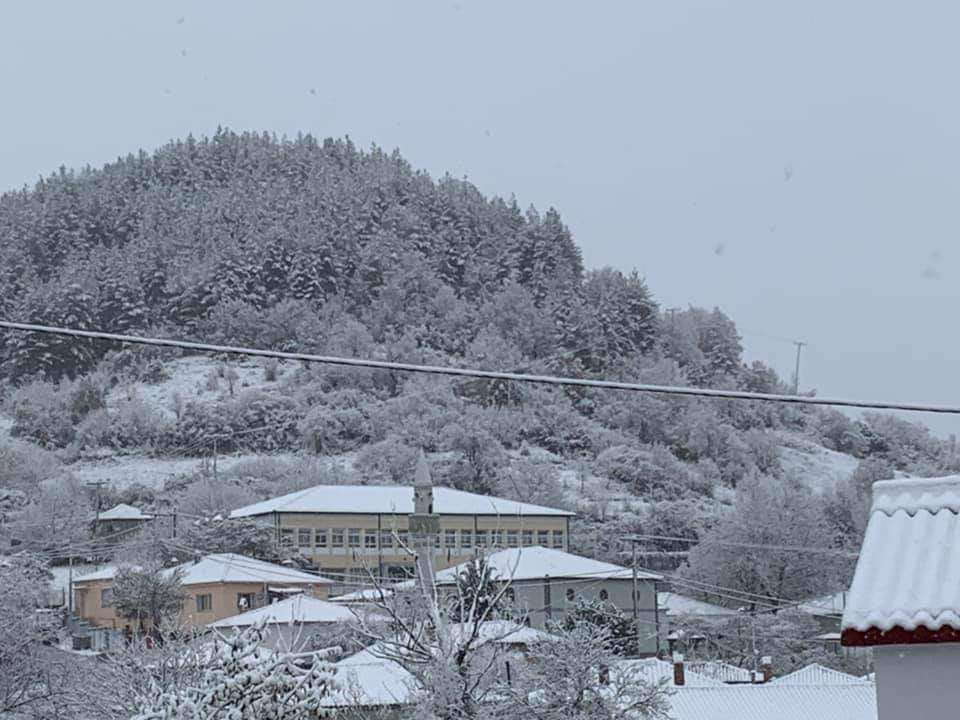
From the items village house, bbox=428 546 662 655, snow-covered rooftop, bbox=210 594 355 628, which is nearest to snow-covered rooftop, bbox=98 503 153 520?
village house, bbox=428 546 662 655

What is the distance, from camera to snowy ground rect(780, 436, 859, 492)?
336ft

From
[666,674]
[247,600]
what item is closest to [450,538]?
[247,600]

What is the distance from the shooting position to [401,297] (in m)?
140

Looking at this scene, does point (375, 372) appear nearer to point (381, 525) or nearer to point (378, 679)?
point (381, 525)

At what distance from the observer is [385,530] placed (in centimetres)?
6719

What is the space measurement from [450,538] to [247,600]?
61.1ft

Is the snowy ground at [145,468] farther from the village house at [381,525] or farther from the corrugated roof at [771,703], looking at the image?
the corrugated roof at [771,703]

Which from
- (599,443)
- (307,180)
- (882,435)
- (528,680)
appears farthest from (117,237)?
(528,680)

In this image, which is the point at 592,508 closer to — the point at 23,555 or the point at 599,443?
the point at 599,443

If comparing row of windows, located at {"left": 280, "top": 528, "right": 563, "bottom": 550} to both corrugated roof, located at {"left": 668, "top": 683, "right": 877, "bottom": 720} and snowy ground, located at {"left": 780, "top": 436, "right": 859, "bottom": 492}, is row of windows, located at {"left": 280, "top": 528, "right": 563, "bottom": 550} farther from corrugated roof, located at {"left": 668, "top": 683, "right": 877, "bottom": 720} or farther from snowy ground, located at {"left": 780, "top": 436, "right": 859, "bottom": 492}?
corrugated roof, located at {"left": 668, "top": 683, "right": 877, "bottom": 720}

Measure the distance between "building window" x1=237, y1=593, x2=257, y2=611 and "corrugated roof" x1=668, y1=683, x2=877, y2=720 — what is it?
955 inches

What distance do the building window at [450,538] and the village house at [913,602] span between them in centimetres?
6278

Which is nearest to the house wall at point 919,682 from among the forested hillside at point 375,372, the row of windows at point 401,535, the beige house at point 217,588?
the beige house at point 217,588

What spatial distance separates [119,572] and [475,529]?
22635 millimetres
